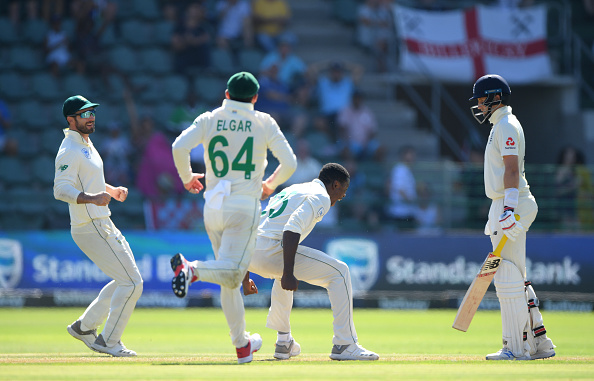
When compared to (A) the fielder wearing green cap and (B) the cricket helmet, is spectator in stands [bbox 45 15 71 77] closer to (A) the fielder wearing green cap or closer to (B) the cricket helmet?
(A) the fielder wearing green cap

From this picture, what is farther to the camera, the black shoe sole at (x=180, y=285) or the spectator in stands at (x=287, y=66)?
the spectator in stands at (x=287, y=66)

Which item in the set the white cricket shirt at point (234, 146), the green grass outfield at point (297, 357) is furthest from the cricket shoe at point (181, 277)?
the white cricket shirt at point (234, 146)

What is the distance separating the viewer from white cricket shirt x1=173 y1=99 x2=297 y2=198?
6801mm

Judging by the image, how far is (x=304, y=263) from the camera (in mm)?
7465

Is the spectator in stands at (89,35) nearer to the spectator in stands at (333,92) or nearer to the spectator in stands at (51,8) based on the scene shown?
the spectator in stands at (51,8)

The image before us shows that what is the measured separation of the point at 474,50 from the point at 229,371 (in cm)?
1392

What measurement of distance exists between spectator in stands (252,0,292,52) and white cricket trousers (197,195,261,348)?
1215 centimetres

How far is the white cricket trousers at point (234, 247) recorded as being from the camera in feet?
22.1

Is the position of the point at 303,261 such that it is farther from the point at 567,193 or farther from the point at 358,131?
the point at 358,131

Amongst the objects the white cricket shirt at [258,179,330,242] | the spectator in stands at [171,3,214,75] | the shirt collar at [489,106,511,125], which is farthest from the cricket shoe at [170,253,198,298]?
the spectator in stands at [171,3,214,75]

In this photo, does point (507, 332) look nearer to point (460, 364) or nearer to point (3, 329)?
point (460, 364)

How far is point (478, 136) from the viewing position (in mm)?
19984

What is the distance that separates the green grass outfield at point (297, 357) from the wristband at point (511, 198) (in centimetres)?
121

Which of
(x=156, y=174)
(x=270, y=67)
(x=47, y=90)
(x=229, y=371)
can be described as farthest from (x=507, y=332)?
(x=47, y=90)
